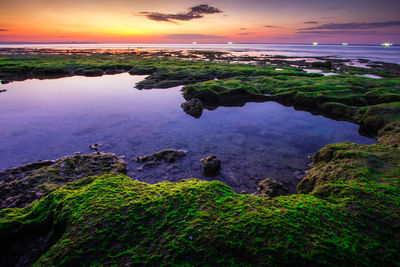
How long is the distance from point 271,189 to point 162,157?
19.1 feet

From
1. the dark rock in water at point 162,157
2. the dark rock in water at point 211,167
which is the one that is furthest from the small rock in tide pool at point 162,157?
the dark rock in water at point 211,167

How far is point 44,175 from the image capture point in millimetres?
7438

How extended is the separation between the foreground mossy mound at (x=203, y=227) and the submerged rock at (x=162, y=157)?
3.99 meters

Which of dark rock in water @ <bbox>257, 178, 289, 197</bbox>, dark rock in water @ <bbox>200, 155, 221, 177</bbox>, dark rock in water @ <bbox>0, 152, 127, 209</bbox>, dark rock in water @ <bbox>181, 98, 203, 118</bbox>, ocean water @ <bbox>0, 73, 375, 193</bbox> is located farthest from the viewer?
dark rock in water @ <bbox>181, 98, 203, 118</bbox>

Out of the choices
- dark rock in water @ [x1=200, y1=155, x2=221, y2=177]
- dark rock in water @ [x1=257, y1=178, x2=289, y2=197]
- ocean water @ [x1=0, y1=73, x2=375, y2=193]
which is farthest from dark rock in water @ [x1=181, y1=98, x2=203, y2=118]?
dark rock in water @ [x1=257, y1=178, x2=289, y2=197]

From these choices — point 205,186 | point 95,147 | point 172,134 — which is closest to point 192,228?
point 205,186

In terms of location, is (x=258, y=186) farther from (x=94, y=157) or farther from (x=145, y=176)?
(x=94, y=157)

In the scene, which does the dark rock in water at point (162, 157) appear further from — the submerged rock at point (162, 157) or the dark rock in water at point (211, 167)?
the dark rock in water at point (211, 167)

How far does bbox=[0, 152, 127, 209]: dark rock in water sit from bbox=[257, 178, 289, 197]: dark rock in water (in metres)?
6.25

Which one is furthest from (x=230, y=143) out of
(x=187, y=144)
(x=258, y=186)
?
(x=258, y=186)

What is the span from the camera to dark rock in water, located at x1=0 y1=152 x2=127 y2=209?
251 inches

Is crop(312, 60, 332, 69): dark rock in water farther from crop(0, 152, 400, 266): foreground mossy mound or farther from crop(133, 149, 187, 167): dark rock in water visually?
crop(133, 149, 187, 167): dark rock in water

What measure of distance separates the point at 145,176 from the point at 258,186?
524 cm

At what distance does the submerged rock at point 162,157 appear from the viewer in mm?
9812
